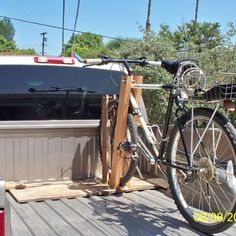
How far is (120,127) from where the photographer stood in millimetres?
4375

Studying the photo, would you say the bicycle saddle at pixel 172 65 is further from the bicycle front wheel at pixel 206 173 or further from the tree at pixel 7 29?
the tree at pixel 7 29

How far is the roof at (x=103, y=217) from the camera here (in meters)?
3.27

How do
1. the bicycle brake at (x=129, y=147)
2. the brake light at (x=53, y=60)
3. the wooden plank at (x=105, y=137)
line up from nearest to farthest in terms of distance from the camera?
the bicycle brake at (x=129, y=147) < the brake light at (x=53, y=60) < the wooden plank at (x=105, y=137)

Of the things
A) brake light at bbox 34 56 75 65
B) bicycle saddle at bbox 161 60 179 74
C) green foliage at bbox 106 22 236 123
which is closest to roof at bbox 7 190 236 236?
bicycle saddle at bbox 161 60 179 74

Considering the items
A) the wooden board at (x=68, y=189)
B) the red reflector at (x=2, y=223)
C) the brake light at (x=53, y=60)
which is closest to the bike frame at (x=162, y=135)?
the wooden board at (x=68, y=189)

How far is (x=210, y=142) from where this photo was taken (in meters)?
3.65

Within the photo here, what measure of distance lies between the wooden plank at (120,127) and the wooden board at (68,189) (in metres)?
0.13

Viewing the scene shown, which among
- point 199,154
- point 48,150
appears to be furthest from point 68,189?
point 199,154

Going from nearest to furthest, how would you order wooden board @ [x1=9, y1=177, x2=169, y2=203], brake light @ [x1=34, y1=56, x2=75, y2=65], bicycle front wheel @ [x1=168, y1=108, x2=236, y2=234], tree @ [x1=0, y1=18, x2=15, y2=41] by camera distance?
bicycle front wheel @ [x1=168, y1=108, x2=236, y2=234], wooden board @ [x1=9, y1=177, x2=169, y2=203], brake light @ [x1=34, y1=56, x2=75, y2=65], tree @ [x1=0, y1=18, x2=15, y2=41]

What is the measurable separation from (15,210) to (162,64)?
64.2 inches

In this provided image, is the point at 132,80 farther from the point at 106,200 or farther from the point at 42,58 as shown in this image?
the point at 106,200

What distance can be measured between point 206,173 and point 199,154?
0.76ft
